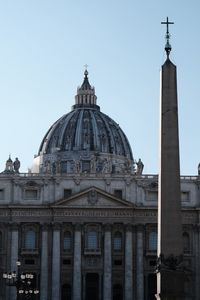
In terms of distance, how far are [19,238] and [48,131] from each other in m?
34.4

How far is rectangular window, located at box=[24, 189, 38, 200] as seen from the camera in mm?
71562

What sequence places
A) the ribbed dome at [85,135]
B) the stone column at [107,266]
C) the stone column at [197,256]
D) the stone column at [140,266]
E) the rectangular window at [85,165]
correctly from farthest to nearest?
the ribbed dome at [85,135] < the rectangular window at [85,165] < the stone column at [197,256] < the stone column at [140,266] < the stone column at [107,266]

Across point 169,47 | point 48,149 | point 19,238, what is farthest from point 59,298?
point 169,47

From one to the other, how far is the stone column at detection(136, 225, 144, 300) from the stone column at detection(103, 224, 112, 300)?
2.49 meters

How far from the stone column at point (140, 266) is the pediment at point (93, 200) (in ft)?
9.46

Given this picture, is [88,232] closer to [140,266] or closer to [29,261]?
[140,266]

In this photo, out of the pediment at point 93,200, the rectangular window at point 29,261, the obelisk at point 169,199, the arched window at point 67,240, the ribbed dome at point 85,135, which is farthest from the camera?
the ribbed dome at point 85,135

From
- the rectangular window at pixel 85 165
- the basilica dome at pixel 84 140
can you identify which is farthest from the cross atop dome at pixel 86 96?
the rectangular window at pixel 85 165

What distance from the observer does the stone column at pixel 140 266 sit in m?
69.3

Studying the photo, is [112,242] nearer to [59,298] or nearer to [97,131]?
[59,298]

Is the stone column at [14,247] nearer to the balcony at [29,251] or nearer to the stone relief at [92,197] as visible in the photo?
the balcony at [29,251]

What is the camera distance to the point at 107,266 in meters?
69.7

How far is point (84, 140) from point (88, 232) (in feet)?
99.7

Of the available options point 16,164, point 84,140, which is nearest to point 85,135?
point 84,140
